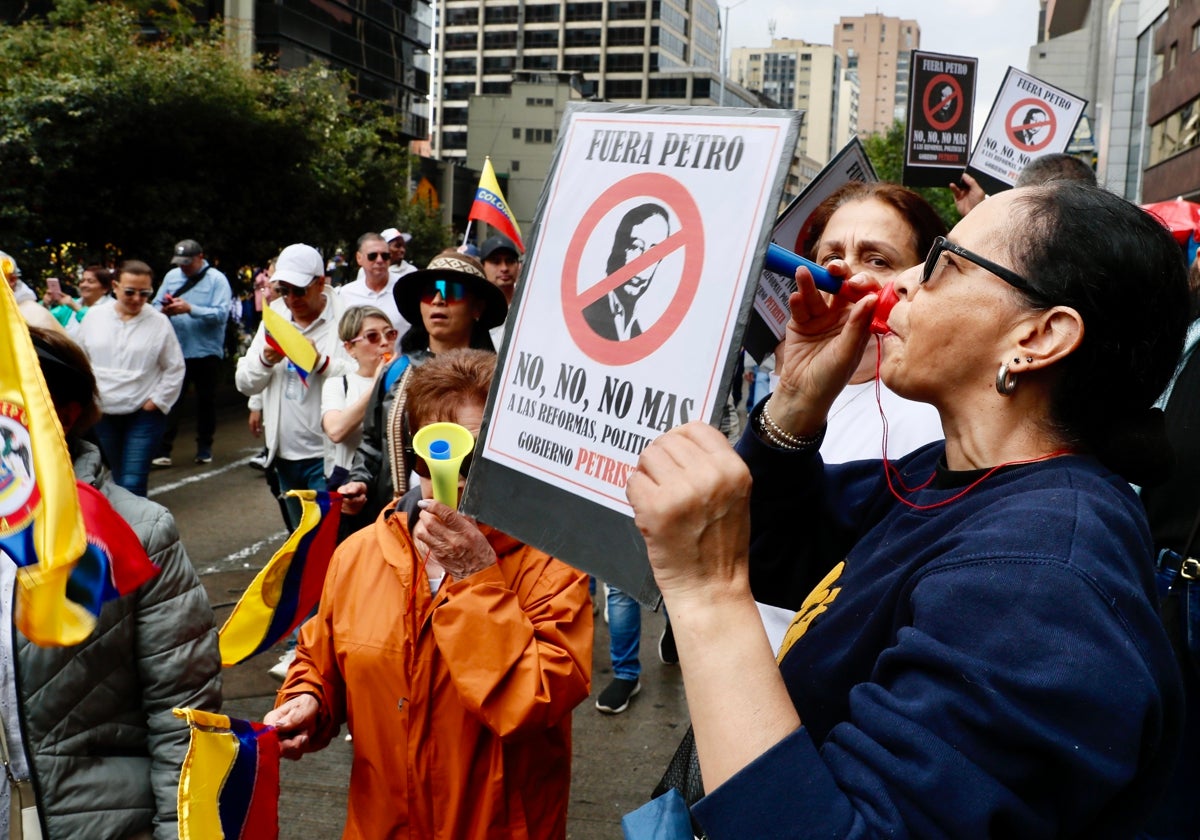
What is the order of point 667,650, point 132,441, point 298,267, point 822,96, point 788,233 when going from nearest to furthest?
point 788,233 < point 667,650 < point 298,267 < point 132,441 < point 822,96

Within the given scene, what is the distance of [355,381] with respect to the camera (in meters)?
5.45

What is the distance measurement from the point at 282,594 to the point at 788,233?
176 cm

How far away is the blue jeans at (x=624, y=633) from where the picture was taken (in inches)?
203

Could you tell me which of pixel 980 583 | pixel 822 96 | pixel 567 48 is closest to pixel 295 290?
pixel 980 583

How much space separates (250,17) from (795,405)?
162 feet

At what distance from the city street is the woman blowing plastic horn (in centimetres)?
302

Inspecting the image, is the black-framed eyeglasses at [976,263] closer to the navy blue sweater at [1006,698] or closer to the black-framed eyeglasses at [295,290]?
the navy blue sweater at [1006,698]

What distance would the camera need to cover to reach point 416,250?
34719 mm

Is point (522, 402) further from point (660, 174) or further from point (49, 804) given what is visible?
point (49, 804)

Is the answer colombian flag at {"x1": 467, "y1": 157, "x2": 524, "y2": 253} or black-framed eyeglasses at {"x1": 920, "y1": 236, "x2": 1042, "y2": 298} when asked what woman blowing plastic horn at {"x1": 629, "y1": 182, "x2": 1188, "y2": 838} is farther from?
colombian flag at {"x1": 467, "y1": 157, "x2": 524, "y2": 253}

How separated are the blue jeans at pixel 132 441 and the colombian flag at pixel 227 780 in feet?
20.4

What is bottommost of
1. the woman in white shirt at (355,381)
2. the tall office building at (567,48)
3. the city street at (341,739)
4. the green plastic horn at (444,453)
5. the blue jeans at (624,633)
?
the city street at (341,739)

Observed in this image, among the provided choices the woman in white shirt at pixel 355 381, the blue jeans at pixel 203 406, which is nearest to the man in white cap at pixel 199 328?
the blue jeans at pixel 203 406

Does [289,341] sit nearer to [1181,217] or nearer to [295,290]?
[295,290]
